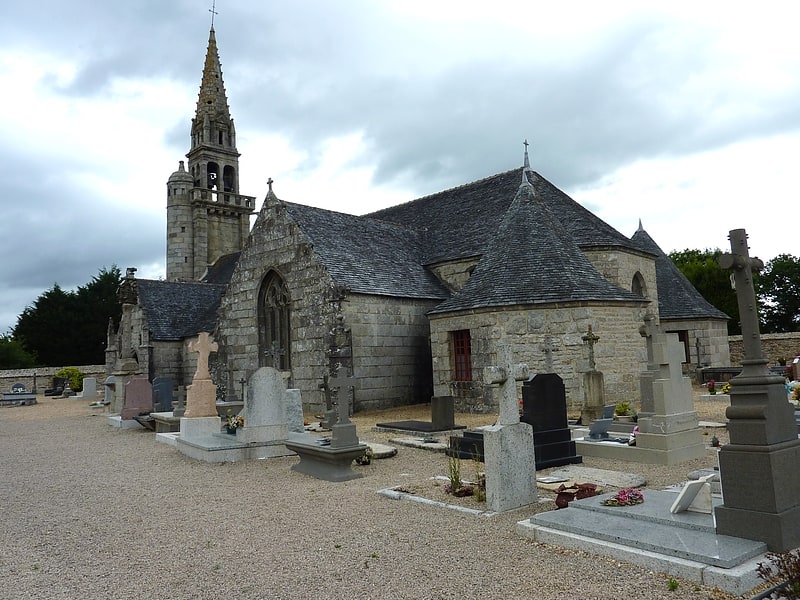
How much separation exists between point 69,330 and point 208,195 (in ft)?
60.8

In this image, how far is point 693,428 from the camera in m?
9.22

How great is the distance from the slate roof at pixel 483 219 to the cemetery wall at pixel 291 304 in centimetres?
532

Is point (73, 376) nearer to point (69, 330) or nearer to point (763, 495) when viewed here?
point (69, 330)

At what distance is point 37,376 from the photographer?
37.9 m

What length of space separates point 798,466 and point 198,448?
9.11 meters

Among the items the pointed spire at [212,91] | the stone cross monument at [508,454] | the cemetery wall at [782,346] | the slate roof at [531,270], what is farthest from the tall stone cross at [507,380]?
the pointed spire at [212,91]

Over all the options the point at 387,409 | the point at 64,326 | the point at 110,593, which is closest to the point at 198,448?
the point at 110,593

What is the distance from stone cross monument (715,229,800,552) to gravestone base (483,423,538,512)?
7.06 feet

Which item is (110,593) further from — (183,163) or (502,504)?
(183,163)

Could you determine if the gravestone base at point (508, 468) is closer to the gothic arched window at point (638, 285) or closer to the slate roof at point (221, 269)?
the gothic arched window at point (638, 285)

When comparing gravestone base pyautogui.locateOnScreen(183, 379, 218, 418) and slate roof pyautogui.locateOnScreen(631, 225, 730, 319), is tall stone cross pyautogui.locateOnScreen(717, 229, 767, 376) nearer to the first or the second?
gravestone base pyautogui.locateOnScreen(183, 379, 218, 418)

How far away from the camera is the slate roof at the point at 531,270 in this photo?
1553 cm

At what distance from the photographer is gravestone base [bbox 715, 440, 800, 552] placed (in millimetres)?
4301

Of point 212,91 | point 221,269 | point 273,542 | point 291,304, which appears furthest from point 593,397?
point 212,91
